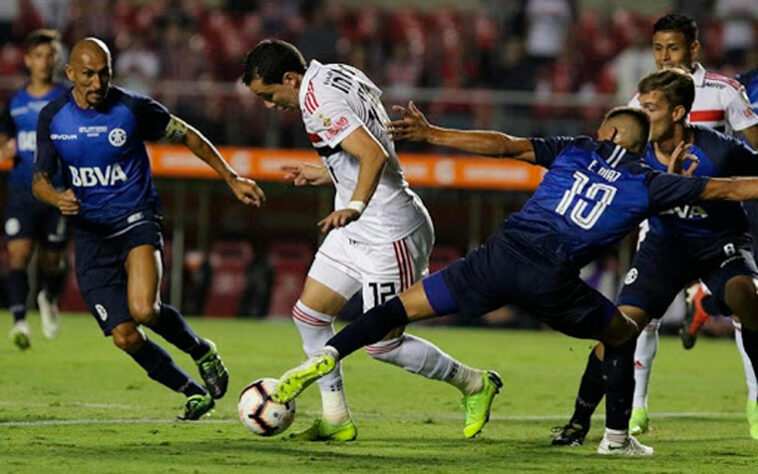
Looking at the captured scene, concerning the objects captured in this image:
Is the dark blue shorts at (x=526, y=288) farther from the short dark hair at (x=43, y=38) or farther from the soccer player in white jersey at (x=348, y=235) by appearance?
the short dark hair at (x=43, y=38)

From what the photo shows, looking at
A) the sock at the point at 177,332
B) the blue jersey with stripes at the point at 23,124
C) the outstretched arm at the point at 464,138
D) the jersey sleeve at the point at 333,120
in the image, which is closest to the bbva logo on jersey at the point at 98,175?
the sock at the point at 177,332

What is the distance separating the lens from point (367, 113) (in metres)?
8.80

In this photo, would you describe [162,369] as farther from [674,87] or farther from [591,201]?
[674,87]

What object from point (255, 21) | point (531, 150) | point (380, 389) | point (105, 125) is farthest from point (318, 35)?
point (531, 150)

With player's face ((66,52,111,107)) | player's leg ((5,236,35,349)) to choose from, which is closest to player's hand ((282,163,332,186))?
player's face ((66,52,111,107))

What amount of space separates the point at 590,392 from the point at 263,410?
1955mm

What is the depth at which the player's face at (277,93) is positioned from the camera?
8.75 m

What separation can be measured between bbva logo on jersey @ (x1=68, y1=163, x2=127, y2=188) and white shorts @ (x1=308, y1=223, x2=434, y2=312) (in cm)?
159

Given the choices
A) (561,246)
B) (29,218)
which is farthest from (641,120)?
(29,218)

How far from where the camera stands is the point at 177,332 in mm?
9859

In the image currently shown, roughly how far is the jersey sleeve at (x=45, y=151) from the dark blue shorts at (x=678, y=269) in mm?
3616

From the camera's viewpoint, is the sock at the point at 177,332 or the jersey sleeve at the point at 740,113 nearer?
the sock at the point at 177,332

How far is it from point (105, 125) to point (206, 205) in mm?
14070

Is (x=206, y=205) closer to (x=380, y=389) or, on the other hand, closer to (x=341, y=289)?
(x=380, y=389)
